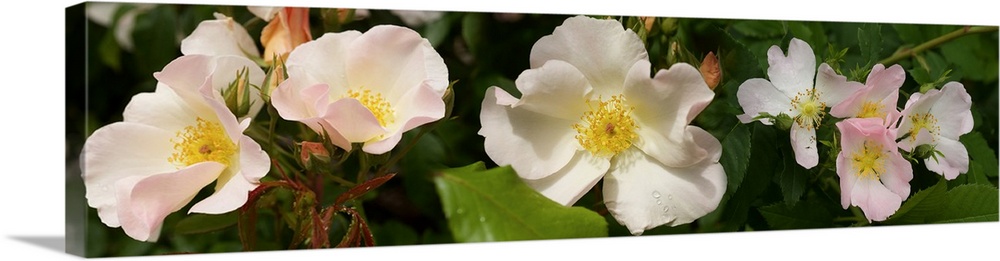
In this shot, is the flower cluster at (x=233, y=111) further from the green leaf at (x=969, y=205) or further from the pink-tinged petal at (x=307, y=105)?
the green leaf at (x=969, y=205)

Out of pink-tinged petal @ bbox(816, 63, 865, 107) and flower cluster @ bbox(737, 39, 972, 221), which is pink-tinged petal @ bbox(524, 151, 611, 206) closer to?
flower cluster @ bbox(737, 39, 972, 221)

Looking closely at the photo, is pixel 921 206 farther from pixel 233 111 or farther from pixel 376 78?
pixel 233 111

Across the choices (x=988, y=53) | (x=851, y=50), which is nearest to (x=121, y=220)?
(x=851, y=50)

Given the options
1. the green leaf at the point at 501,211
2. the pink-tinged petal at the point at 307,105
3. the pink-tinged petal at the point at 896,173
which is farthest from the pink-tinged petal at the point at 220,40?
the pink-tinged petal at the point at 896,173

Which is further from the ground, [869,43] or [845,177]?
[869,43]

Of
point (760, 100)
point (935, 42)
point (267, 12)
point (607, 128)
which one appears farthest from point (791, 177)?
point (267, 12)

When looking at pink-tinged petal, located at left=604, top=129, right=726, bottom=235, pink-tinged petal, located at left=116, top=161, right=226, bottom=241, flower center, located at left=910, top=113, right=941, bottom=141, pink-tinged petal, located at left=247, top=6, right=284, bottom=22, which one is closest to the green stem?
flower center, located at left=910, top=113, right=941, bottom=141

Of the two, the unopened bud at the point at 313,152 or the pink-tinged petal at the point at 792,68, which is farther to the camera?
the pink-tinged petal at the point at 792,68
